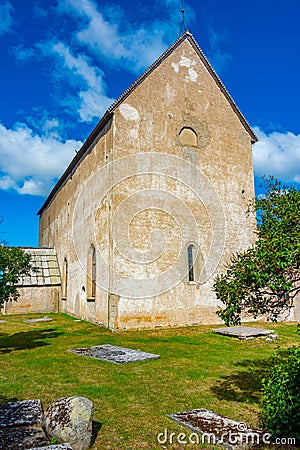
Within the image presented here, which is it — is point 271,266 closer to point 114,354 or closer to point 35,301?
point 114,354

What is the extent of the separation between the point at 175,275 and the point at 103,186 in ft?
16.9

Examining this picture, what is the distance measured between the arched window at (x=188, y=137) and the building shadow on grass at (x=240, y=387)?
450 inches

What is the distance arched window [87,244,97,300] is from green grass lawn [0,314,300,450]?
15.4ft

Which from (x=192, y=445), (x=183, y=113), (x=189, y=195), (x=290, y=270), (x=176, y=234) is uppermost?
(x=183, y=113)

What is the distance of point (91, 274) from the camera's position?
18281 mm

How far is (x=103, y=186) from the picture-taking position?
645 inches

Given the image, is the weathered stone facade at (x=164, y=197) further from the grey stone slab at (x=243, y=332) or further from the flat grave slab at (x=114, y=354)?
the flat grave slab at (x=114, y=354)

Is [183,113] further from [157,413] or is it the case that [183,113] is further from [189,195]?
[157,413]

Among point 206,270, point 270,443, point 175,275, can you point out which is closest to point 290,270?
point 270,443

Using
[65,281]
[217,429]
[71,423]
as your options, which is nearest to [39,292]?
[65,281]

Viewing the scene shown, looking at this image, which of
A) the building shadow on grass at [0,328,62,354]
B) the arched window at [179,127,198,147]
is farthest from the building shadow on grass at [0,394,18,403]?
the arched window at [179,127,198,147]

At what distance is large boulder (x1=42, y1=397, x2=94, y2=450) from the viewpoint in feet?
14.6

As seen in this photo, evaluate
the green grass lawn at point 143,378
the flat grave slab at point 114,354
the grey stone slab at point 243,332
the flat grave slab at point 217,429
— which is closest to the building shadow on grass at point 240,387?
the green grass lawn at point 143,378

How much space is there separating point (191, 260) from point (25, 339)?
7.77 meters
